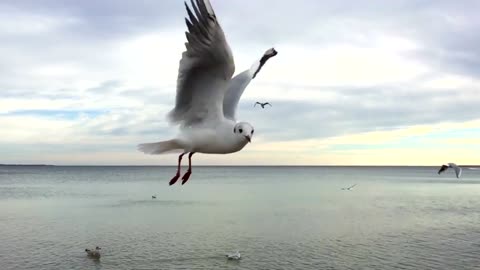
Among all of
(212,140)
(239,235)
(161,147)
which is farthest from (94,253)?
(212,140)

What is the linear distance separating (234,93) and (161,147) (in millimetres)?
1419

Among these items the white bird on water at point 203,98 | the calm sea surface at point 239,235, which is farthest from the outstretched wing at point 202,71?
the calm sea surface at point 239,235

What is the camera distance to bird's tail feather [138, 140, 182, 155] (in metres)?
7.13

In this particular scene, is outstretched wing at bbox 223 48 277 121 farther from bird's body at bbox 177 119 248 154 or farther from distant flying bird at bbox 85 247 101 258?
distant flying bird at bbox 85 247 101 258

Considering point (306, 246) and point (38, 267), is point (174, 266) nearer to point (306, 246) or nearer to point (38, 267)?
point (38, 267)

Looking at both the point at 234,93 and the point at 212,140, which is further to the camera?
the point at 234,93

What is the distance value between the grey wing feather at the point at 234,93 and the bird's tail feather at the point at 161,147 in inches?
33.4

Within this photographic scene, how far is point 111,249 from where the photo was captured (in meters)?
38.5

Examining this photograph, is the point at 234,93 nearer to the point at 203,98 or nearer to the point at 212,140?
the point at 203,98

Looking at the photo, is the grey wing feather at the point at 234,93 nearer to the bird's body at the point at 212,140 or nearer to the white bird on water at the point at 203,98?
the white bird on water at the point at 203,98

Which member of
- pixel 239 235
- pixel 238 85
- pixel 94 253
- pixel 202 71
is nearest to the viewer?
pixel 202 71

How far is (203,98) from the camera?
6.94 m

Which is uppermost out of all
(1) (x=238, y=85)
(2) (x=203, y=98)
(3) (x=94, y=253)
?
(1) (x=238, y=85)

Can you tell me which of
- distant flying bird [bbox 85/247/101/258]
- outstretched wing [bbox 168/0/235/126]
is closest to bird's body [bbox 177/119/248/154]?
outstretched wing [bbox 168/0/235/126]
